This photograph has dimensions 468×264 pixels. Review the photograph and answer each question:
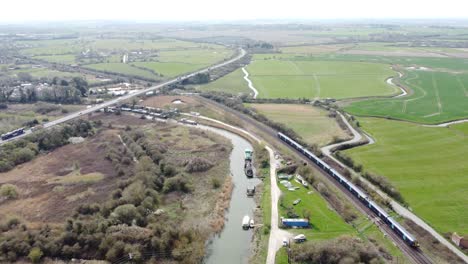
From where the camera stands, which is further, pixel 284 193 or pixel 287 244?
pixel 284 193

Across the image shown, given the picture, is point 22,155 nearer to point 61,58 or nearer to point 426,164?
point 426,164


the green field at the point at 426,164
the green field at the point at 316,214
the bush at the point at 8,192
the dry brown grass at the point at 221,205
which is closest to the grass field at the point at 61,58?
the bush at the point at 8,192

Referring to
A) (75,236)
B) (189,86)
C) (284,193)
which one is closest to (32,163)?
(75,236)

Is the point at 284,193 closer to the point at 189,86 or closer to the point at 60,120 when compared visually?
the point at 60,120

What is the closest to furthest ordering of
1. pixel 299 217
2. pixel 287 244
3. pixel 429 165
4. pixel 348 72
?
pixel 287 244 < pixel 299 217 < pixel 429 165 < pixel 348 72

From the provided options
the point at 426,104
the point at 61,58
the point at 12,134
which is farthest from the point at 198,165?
the point at 61,58

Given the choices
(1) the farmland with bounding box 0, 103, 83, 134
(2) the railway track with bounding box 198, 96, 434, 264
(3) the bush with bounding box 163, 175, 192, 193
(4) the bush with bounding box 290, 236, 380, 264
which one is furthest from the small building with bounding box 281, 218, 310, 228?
(1) the farmland with bounding box 0, 103, 83, 134

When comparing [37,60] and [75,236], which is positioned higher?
[37,60]
